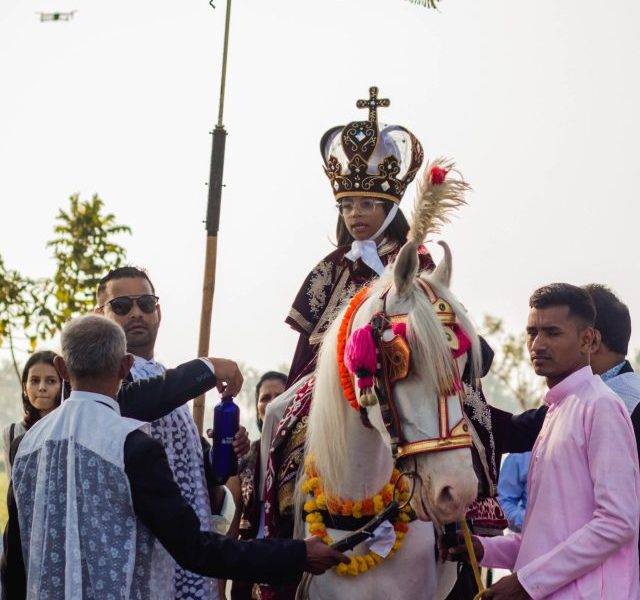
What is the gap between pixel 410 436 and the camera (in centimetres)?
455

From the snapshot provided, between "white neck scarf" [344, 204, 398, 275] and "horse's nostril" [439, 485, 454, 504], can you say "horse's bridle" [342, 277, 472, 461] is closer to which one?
"horse's nostril" [439, 485, 454, 504]

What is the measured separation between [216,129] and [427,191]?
2.80 m

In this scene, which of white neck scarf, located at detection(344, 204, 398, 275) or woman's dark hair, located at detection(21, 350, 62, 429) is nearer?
white neck scarf, located at detection(344, 204, 398, 275)

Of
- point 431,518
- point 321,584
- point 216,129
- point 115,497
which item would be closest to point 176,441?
point 321,584

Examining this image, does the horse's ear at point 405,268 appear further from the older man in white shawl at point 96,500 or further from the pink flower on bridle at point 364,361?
the older man in white shawl at point 96,500

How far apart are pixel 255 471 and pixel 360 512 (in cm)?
131

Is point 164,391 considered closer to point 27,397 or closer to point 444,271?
point 444,271

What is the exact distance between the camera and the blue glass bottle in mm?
6023

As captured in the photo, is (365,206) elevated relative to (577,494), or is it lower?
elevated

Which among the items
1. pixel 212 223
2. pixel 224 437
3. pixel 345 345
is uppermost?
pixel 212 223

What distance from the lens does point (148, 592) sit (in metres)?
4.66

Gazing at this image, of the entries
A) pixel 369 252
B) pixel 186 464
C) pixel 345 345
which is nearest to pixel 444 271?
pixel 345 345

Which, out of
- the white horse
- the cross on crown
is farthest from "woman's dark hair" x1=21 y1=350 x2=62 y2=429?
the white horse

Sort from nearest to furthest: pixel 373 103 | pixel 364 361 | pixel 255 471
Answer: pixel 364 361 < pixel 255 471 < pixel 373 103
